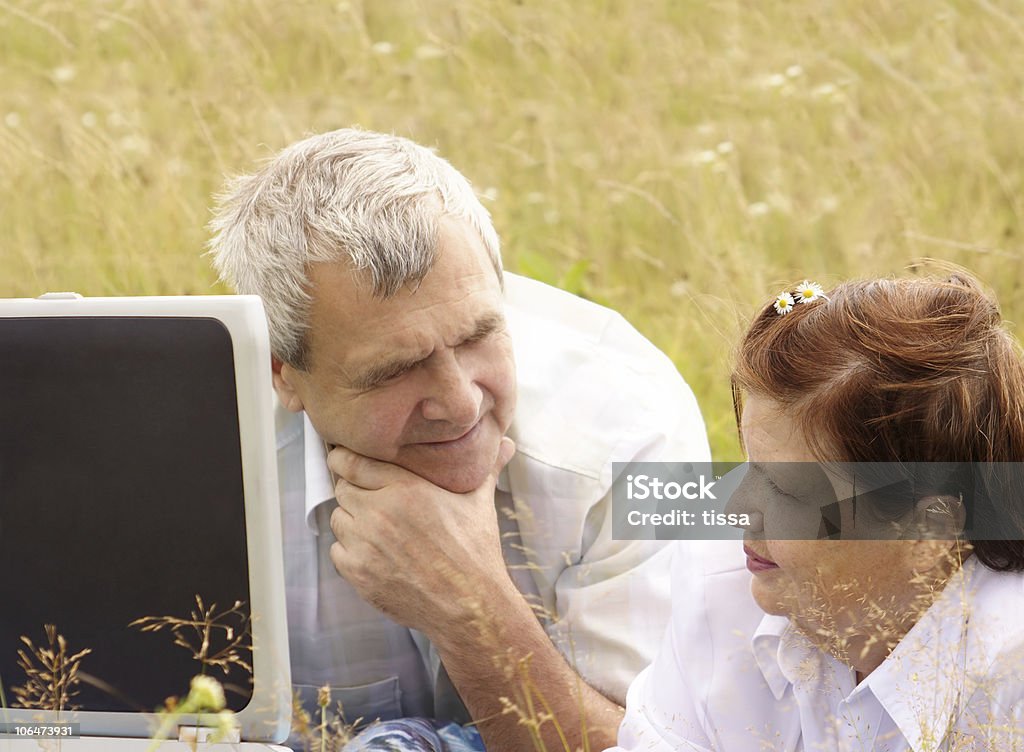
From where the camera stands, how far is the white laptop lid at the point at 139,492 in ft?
4.11

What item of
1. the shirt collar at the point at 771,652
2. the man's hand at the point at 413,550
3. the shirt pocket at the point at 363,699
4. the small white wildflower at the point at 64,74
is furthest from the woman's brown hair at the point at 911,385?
the small white wildflower at the point at 64,74

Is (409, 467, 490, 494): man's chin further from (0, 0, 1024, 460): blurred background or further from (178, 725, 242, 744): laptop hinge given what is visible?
(0, 0, 1024, 460): blurred background

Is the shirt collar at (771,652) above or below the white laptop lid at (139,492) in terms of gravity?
below

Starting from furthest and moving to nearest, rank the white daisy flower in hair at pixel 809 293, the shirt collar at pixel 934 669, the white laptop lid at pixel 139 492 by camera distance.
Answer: the white daisy flower in hair at pixel 809 293 < the shirt collar at pixel 934 669 < the white laptop lid at pixel 139 492

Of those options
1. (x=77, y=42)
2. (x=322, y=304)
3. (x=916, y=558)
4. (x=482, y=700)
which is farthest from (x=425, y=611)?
(x=77, y=42)

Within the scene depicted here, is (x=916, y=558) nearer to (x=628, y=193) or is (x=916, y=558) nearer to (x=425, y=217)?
(x=425, y=217)

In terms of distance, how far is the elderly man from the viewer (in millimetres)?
2021

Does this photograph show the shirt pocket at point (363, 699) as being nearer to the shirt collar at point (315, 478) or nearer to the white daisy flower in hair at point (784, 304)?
the shirt collar at point (315, 478)

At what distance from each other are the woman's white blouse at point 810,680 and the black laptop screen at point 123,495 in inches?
25.8

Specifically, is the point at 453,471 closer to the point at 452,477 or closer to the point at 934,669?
the point at 452,477

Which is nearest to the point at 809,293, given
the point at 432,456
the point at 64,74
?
the point at 432,456

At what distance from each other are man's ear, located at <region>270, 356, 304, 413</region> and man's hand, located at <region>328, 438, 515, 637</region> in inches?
7.3

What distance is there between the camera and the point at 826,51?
4.62 metres

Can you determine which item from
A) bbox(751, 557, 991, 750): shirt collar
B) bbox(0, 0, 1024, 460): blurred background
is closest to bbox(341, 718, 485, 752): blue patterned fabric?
bbox(751, 557, 991, 750): shirt collar
